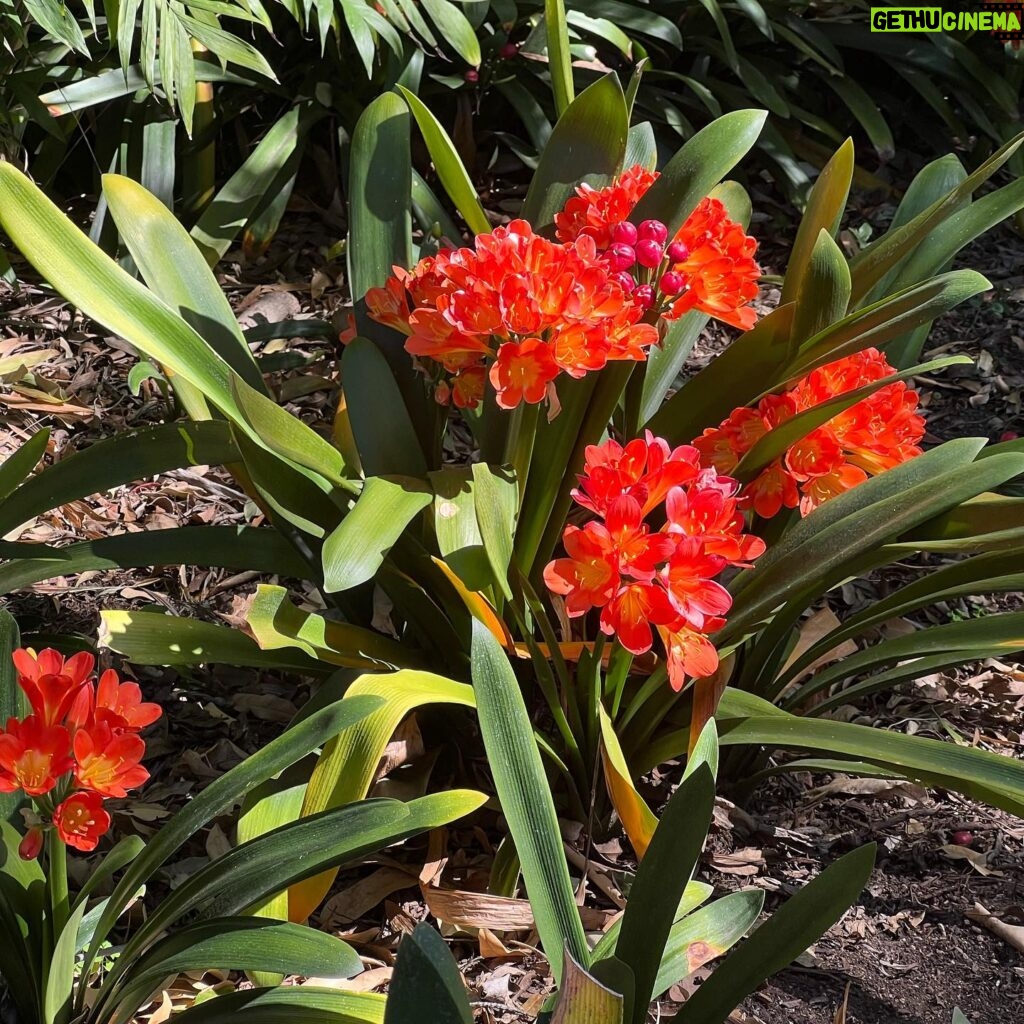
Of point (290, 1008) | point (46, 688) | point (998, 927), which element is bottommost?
point (998, 927)

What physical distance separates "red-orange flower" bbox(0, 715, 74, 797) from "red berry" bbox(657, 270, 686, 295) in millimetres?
794

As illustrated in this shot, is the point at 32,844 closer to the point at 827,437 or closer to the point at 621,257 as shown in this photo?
the point at 621,257

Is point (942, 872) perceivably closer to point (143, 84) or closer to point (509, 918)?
point (509, 918)

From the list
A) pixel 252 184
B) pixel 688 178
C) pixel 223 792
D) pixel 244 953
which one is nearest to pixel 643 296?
pixel 688 178

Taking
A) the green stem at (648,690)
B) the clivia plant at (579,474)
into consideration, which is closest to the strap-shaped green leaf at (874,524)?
the clivia plant at (579,474)

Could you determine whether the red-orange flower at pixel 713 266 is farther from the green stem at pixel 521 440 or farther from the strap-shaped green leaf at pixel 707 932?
the strap-shaped green leaf at pixel 707 932

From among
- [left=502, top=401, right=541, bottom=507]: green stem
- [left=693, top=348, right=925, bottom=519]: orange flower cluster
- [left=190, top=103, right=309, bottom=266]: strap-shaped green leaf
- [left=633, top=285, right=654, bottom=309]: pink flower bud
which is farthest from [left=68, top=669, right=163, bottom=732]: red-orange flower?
[left=190, top=103, right=309, bottom=266]: strap-shaped green leaf

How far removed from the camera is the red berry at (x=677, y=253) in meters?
1.29

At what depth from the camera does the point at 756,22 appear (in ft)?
9.08

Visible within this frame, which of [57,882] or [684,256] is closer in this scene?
[57,882]

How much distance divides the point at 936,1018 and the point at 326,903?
794mm

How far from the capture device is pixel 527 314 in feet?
3.76

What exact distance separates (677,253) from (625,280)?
0.10m

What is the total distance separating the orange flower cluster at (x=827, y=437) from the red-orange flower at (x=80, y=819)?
0.86 meters
